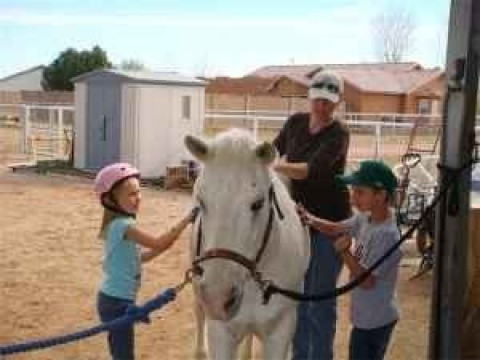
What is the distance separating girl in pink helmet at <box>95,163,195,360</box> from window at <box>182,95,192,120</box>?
11494 mm

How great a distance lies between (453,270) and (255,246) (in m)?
0.77

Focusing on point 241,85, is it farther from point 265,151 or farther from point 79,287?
point 265,151

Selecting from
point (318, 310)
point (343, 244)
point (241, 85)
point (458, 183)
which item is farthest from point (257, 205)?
point (241, 85)

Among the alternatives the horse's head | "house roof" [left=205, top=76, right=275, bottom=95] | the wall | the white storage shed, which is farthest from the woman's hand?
"house roof" [left=205, top=76, right=275, bottom=95]

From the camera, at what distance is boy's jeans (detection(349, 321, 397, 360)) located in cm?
341

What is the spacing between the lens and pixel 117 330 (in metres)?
3.43

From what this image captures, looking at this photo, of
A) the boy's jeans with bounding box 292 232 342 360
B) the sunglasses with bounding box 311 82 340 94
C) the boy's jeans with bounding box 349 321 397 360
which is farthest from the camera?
the boy's jeans with bounding box 292 232 342 360

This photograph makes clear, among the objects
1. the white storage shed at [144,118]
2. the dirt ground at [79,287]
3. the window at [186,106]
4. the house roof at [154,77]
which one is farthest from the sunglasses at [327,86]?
the window at [186,106]

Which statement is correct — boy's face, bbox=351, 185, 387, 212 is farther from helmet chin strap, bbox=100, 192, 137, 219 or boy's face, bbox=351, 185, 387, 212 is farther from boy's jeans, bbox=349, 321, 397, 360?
helmet chin strap, bbox=100, 192, 137, 219

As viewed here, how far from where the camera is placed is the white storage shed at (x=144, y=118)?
14523mm

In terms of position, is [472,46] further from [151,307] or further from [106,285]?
[106,285]

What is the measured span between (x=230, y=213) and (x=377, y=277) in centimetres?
101

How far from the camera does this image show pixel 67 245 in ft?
27.1

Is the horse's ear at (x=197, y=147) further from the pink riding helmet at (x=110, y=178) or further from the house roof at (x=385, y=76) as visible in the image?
the house roof at (x=385, y=76)
